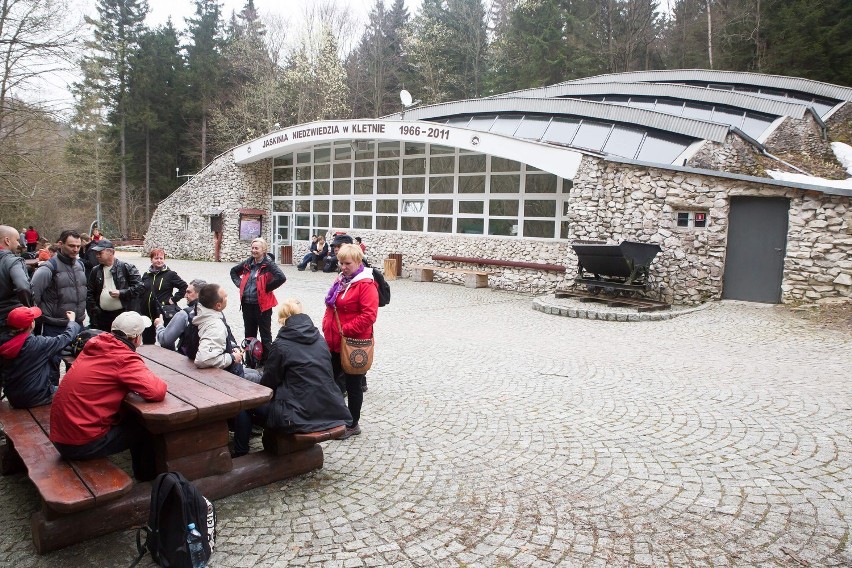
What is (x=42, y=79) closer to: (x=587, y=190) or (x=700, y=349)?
(x=587, y=190)

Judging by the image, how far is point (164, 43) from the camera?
1620 inches

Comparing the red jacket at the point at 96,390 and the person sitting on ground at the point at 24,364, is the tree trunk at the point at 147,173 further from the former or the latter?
the red jacket at the point at 96,390

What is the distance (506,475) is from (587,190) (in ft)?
34.6

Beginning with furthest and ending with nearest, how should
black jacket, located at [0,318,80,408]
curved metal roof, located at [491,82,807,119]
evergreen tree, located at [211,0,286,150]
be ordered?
1. evergreen tree, located at [211,0,286,150]
2. curved metal roof, located at [491,82,807,119]
3. black jacket, located at [0,318,80,408]

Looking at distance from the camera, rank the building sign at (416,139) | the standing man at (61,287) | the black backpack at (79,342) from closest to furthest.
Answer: the black backpack at (79,342), the standing man at (61,287), the building sign at (416,139)

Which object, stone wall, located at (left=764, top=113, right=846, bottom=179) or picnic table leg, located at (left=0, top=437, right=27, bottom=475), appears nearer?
picnic table leg, located at (left=0, top=437, right=27, bottom=475)

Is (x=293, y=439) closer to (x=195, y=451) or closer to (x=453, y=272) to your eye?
(x=195, y=451)

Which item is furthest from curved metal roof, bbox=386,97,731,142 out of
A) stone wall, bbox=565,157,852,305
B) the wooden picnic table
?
the wooden picnic table

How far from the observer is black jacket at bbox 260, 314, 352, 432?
12.3 ft

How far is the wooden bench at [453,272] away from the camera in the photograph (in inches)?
651

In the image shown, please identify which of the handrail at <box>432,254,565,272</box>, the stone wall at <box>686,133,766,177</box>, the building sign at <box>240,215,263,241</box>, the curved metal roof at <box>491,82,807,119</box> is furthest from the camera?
the building sign at <box>240,215,263,241</box>

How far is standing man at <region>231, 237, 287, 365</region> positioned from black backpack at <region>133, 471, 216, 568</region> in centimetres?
354

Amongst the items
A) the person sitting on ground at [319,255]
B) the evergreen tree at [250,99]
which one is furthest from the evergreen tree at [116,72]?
the person sitting on ground at [319,255]

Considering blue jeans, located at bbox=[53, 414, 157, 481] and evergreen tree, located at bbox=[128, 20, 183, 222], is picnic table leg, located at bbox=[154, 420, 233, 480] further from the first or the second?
evergreen tree, located at bbox=[128, 20, 183, 222]
